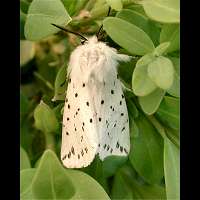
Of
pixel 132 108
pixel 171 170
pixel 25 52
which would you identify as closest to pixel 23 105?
pixel 25 52

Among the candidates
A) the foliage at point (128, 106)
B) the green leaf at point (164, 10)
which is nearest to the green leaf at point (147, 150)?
the foliage at point (128, 106)

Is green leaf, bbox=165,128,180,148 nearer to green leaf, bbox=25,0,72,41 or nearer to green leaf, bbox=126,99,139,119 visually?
green leaf, bbox=126,99,139,119

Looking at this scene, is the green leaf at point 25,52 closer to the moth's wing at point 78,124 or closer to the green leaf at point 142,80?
the moth's wing at point 78,124

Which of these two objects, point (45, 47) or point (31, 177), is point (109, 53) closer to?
point (31, 177)

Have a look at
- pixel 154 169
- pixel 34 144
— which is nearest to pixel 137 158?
pixel 154 169

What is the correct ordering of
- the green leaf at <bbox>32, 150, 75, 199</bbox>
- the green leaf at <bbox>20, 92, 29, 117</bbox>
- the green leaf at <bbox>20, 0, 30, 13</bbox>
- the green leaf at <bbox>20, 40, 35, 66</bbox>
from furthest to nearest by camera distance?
the green leaf at <bbox>20, 40, 35, 66</bbox> < the green leaf at <bbox>20, 92, 29, 117</bbox> < the green leaf at <bbox>20, 0, 30, 13</bbox> < the green leaf at <bbox>32, 150, 75, 199</bbox>

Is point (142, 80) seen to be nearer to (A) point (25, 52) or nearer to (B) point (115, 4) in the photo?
(B) point (115, 4)

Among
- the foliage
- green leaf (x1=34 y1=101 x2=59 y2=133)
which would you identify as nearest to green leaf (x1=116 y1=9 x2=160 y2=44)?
the foliage
